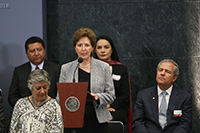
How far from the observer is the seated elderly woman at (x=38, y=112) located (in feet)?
10.8

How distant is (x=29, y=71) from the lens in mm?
4254

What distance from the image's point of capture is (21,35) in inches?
194

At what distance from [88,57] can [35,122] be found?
0.90 metres

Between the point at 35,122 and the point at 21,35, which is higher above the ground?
the point at 21,35

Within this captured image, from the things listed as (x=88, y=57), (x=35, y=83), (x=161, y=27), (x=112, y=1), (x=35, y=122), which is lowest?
(x=35, y=122)

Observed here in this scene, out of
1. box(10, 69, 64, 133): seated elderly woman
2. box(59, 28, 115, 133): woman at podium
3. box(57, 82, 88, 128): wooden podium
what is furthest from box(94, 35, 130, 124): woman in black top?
box(57, 82, 88, 128): wooden podium

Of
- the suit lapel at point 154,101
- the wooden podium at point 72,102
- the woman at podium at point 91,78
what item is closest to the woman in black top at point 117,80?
the suit lapel at point 154,101

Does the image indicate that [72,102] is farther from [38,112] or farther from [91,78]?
[38,112]

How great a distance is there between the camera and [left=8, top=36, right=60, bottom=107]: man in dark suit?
13.6ft

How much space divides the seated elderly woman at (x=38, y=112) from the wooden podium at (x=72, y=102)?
1.92ft

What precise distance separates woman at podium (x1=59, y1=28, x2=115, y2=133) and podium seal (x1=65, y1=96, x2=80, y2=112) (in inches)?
15.7

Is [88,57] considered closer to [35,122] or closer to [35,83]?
[35,83]

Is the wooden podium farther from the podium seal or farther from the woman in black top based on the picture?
the woman in black top

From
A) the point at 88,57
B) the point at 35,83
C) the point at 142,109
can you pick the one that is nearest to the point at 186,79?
the point at 142,109
